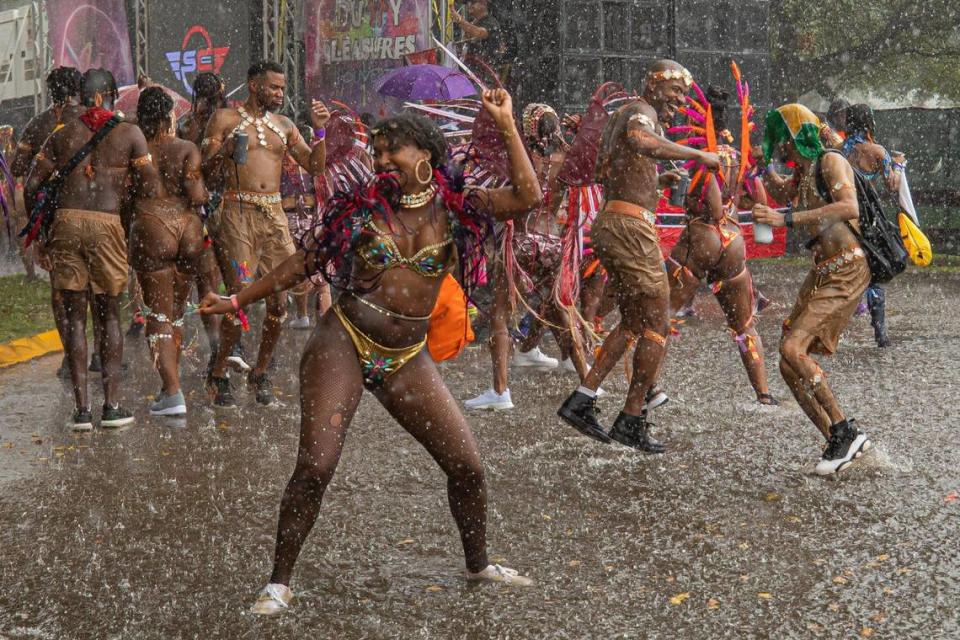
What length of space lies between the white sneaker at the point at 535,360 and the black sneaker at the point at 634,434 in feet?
9.62

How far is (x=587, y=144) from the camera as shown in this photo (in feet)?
25.9

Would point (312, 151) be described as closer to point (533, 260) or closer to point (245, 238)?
point (245, 238)

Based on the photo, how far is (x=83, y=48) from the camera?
24406mm

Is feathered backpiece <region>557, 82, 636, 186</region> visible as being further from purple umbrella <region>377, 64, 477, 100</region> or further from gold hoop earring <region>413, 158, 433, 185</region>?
purple umbrella <region>377, 64, 477, 100</region>

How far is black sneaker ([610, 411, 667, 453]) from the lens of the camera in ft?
22.6

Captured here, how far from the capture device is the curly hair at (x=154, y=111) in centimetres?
795

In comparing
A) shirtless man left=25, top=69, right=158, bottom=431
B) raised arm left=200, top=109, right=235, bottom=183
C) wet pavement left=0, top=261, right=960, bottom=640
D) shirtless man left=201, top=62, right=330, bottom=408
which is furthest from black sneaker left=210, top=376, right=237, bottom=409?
raised arm left=200, top=109, right=235, bottom=183

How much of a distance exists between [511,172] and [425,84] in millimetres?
11042

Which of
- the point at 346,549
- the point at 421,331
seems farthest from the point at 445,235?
the point at 346,549

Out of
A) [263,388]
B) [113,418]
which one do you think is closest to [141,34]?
[263,388]

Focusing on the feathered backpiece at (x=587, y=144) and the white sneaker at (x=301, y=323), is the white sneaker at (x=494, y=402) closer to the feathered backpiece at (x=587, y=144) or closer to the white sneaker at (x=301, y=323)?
the feathered backpiece at (x=587, y=144)

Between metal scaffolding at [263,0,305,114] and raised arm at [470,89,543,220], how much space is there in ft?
47.8

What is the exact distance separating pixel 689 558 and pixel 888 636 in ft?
3.22

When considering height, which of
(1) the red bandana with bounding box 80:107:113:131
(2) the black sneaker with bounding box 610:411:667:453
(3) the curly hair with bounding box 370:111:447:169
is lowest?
(2) the black sneaker with bounding box 610:411:667:453
